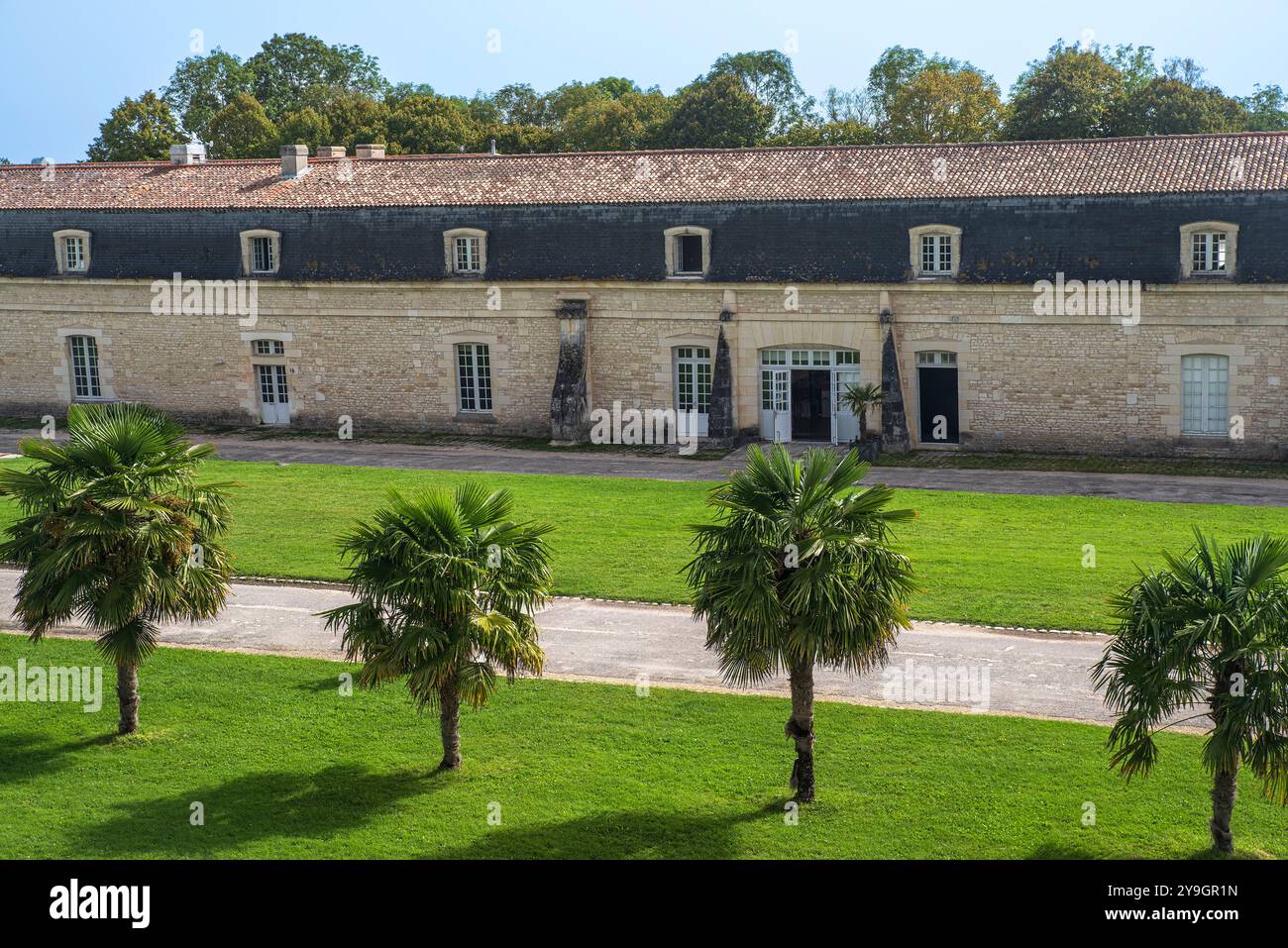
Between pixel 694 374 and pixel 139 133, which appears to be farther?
pixel 139 133

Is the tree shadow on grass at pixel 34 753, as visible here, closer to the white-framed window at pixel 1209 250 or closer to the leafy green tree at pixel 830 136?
the white-framed window at pixel 1209 250

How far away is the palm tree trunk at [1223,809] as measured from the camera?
14.5 metres

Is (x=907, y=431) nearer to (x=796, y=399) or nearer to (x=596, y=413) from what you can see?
(x=796, y=399)

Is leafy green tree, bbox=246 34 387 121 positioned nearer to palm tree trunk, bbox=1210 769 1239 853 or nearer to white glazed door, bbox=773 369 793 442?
white glazed door, bbox=773 369 793 442

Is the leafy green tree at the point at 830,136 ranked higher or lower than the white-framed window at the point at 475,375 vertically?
higher

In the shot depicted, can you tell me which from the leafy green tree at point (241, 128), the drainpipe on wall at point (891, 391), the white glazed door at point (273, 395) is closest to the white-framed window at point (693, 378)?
the drainpipe on wall at point (891, 391)

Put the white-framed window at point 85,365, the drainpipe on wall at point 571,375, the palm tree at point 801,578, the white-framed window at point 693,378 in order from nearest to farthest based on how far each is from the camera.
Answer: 1. the palm tree at point 801,578
2. the white-framed window at point 693,378
3. the drainpipe on wall at point 571,375
4. the white-framed window at point 85,365

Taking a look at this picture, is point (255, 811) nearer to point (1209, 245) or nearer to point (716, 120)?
point (1209, 245)

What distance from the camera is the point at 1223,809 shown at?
1464 cm

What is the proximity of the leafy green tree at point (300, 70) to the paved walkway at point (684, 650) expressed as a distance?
65987mm

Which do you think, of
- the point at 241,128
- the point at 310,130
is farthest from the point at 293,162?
the point at 241,128

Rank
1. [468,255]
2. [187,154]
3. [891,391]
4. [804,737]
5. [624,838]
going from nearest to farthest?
[624,838], [804,737], [891,391], [468,255], [187,154]

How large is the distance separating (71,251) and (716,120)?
103 ft

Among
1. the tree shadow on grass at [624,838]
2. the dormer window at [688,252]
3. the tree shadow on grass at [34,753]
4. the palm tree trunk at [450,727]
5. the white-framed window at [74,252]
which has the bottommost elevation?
the tree shadow on grass at [624,838]
